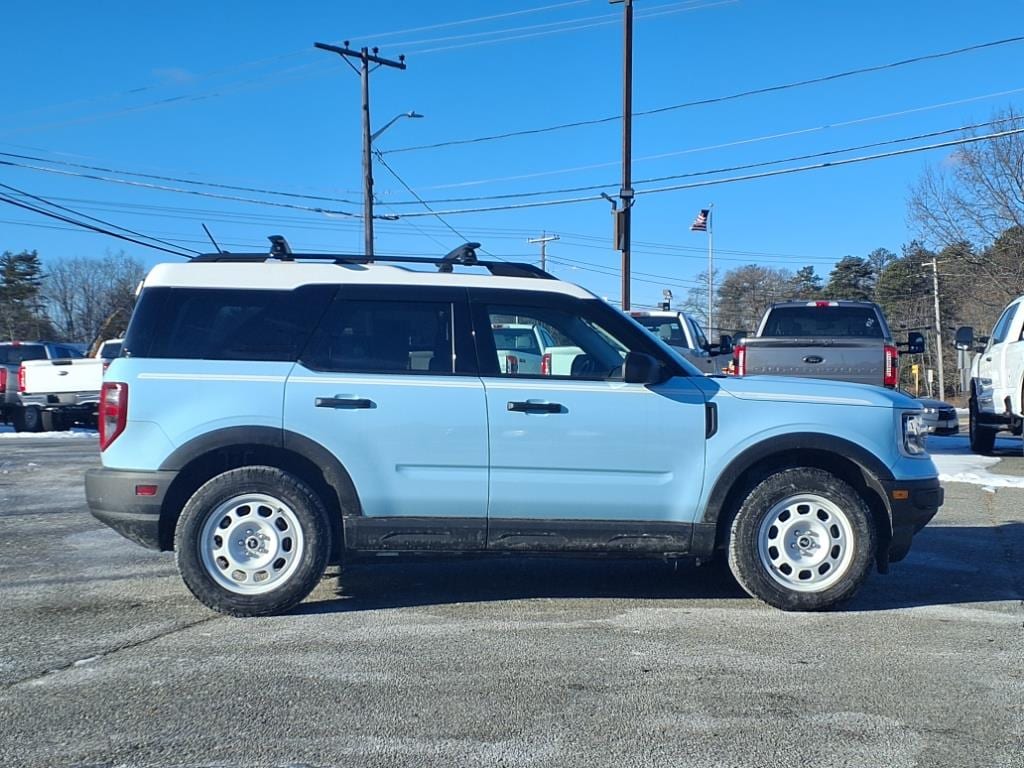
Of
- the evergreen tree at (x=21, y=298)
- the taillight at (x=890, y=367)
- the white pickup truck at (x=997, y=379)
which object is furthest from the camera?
the evergreen tree at (x=21, y=298)

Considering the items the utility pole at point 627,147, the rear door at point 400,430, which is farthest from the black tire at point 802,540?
the utility pole at point 627,147

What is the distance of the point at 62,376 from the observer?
1864cm

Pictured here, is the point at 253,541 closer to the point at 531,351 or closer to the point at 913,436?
the point at 531,351

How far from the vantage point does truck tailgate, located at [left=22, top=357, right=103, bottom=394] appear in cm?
1859

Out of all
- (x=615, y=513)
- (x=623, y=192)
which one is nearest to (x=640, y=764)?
(x=615, y=513)

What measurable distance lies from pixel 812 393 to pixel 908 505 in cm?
82

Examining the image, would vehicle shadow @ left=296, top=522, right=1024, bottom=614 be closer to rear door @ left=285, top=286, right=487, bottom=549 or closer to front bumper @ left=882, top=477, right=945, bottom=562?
rear door @ left=285, top=286, right=487, bottom=549

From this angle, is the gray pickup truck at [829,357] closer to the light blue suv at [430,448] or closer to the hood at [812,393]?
the hood at [812,393]

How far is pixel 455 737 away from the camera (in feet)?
12.9

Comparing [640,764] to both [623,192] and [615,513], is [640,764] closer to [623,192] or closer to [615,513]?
[615,513]

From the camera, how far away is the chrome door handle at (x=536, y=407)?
5574mm

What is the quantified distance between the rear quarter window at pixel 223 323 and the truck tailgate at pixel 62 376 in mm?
13950

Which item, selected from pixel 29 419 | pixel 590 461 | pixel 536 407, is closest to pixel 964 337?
pixel 590 461

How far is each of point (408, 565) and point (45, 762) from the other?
357 cm
